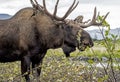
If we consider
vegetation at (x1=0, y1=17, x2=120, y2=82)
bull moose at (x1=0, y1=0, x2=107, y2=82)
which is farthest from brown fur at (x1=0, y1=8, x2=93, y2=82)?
vegetation at (x1=0, y1=17, x2=120, y2=82)

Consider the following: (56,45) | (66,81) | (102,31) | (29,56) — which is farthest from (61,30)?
(102,31)

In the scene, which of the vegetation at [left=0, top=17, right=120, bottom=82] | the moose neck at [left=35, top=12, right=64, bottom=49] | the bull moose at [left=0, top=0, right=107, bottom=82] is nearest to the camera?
the vegetation at [left=0, top=17, right=120, bottom=82]

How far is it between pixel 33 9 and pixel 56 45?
0.99 metres

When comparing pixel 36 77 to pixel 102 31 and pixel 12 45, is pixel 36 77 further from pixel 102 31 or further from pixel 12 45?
pixel 102 31

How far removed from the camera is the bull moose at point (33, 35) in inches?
373

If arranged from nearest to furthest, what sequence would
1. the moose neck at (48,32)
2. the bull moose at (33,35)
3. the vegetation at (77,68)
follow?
1. the vegetation at (77,68)
2. the bull moose at (33,35)
3. the moose neck at (48,32)

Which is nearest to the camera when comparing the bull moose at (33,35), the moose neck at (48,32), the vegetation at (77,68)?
the vegetation at (77,68)

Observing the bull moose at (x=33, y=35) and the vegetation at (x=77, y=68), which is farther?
the bull moose at (x=33, y=35)

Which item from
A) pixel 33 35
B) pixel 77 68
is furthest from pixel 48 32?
pixel 77 68

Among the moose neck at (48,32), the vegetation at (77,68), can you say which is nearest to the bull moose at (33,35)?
the moose neck at (48,32)

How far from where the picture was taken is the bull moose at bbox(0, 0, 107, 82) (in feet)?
31.1

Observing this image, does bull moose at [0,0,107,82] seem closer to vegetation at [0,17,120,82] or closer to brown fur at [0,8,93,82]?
brown fur at [0,8,93,82]

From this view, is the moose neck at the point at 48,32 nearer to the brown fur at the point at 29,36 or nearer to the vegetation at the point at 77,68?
the brown fur at the point at 29,36

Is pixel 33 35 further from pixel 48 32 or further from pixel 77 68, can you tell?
pixel 77 68
